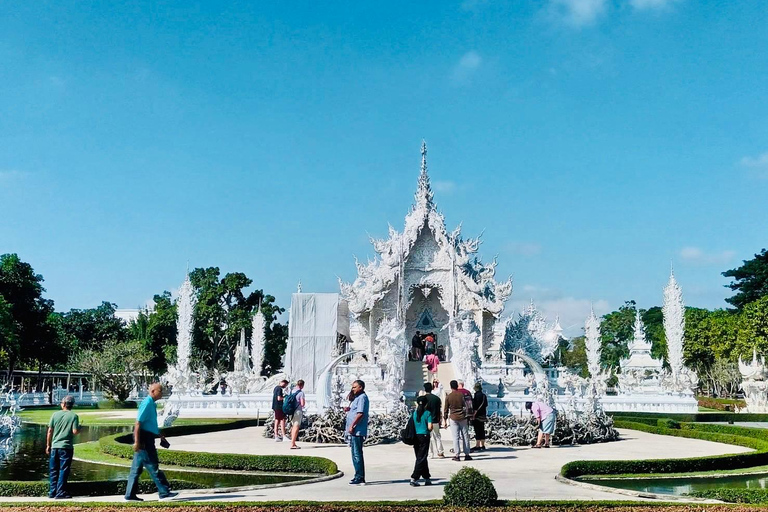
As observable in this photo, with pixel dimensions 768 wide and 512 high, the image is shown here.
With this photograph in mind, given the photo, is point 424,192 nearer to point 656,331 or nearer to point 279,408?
point 279,408

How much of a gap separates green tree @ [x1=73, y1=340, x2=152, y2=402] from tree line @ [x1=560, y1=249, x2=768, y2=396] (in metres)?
30.8

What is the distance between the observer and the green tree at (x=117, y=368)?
4134 cm

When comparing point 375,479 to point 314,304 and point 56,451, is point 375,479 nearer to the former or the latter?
point 56,451

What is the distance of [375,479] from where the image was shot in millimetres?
10984

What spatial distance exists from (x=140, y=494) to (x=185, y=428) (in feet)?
35.6

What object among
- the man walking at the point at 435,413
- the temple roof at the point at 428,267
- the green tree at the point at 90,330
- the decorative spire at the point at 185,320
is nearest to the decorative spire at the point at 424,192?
the temple roof at the point at 428,267

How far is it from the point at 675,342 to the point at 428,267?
539 inches

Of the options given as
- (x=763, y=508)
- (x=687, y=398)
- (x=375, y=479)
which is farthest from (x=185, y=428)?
(x=687, y=398)

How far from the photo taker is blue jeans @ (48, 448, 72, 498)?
9008mm

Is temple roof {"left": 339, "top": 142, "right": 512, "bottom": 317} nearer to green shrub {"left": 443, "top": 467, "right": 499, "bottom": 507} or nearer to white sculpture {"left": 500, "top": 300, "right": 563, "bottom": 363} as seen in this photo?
white sculpture {"left": 500, "top": 300, "right": 563, "bottom": 363}

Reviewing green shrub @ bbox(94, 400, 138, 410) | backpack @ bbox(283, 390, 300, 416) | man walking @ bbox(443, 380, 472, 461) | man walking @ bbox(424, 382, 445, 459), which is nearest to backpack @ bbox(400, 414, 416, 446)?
man walking @ bbox(424, 382, 445, 459)

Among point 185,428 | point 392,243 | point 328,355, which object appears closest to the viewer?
point 185,428

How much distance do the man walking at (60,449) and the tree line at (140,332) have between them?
A: 3181 cm

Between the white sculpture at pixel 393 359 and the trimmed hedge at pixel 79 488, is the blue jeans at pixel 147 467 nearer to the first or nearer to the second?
the trimmed hedge at pixel 79 488
